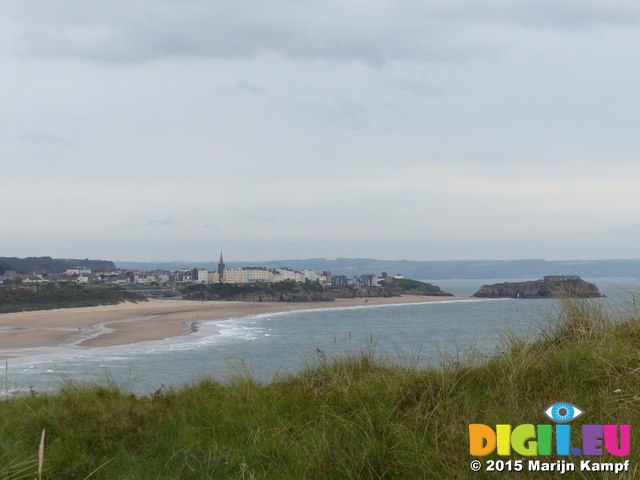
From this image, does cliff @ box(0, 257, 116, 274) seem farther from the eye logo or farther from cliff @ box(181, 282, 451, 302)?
the eye logo

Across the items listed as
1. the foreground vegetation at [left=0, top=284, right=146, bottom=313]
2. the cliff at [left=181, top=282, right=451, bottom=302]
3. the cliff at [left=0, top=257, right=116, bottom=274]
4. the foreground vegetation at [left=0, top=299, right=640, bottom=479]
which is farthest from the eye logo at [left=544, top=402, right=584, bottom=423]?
the cliff at [left=0, top=257, right=116, bottom=274]

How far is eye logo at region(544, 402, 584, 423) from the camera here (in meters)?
4.03

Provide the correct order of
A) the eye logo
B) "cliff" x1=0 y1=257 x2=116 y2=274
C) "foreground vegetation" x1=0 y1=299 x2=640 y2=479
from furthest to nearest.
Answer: "cliff" x1=0 y1=257 x2=116 y2=274 < the eye logo < "foreground vegetation" x1=0 y1=299 x2=640 y2=479

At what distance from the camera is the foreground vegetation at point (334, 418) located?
3902mm

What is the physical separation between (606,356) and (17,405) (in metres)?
5.68

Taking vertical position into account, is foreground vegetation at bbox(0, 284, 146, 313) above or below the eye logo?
below

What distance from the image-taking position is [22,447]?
4355 millimetres

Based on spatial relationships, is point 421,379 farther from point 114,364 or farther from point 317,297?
point 317,297

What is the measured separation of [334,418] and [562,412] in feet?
5.93

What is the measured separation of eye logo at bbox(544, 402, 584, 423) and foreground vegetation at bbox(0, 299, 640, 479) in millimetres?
68

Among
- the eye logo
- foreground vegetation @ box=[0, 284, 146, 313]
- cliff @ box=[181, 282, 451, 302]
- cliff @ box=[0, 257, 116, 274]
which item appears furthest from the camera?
cliff @ box=[0, 257, 116, 274]

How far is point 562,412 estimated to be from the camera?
4117 millimetres

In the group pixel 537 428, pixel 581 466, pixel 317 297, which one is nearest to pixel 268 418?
pixel 537 428

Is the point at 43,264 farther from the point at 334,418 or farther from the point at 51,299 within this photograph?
the point at 334,418
